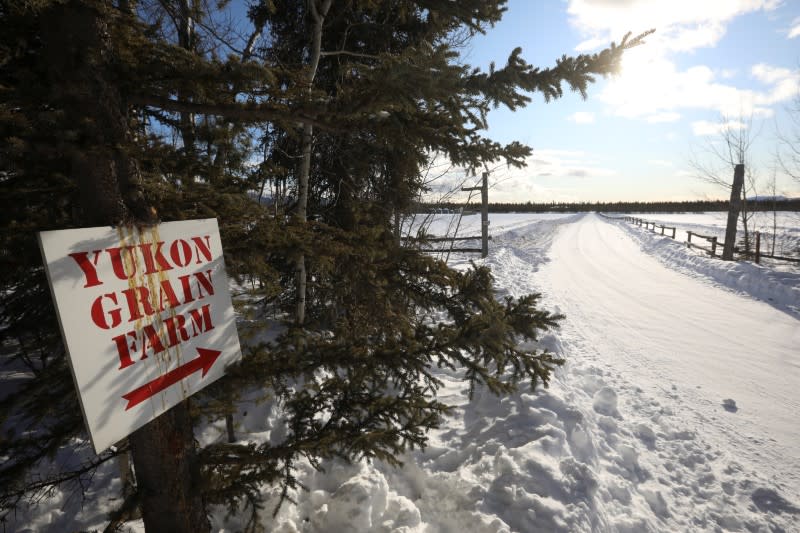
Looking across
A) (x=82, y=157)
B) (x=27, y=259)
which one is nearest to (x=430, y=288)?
(x=82, y=157)

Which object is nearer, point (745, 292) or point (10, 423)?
point (10, 423)

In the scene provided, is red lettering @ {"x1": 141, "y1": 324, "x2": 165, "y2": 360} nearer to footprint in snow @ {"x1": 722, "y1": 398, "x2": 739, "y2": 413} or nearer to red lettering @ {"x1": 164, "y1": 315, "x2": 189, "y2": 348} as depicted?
red lettering @ {"x1": 164, "y1": 315, "x2": 189, "y2": 348}

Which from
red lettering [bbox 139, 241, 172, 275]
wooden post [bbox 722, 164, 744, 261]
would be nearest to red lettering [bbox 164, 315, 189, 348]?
red lettering [bbox 139, 241, 172, 275]

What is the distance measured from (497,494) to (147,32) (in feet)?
13.9

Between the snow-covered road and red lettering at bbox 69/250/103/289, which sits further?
the snow-covered road

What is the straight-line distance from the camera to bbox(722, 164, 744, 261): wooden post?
13.5m

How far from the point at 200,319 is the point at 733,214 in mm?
18031

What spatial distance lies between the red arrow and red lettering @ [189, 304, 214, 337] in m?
0.09

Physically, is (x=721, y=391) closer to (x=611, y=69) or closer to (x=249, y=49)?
(x=611, y=69)

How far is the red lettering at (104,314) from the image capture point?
128 centimetres

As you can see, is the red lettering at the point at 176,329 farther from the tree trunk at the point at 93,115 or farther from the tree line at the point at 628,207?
the tree line at the point at 628,207

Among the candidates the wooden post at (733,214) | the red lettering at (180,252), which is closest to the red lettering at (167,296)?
the red lettering at (180,252)

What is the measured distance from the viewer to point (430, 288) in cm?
254

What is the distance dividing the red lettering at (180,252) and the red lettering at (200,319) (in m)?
0.22
